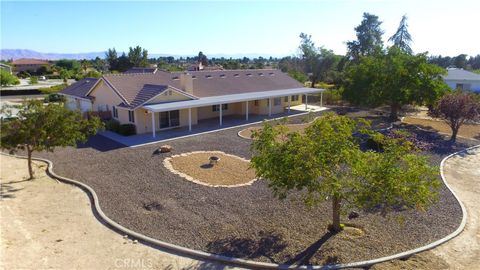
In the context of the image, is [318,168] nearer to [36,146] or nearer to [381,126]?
[36,146]

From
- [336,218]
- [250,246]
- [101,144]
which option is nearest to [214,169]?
[250,246]

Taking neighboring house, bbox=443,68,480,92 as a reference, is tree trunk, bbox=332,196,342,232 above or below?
below

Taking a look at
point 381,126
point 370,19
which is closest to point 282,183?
point 381,126

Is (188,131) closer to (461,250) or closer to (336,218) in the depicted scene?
(336,218)

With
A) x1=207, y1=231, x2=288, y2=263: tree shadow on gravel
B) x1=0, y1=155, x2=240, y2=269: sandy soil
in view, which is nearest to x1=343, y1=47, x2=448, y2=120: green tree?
x1=207, y1=231, x2=288, y2=263: tree shadow on gravel

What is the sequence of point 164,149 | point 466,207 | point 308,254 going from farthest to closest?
1. point 164,149
2. point 466,207
3. point 308,254

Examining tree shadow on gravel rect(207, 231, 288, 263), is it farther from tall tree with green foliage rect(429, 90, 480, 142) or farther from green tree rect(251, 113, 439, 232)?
tall tree with green foliage rect(429, 90, 480, 142)
